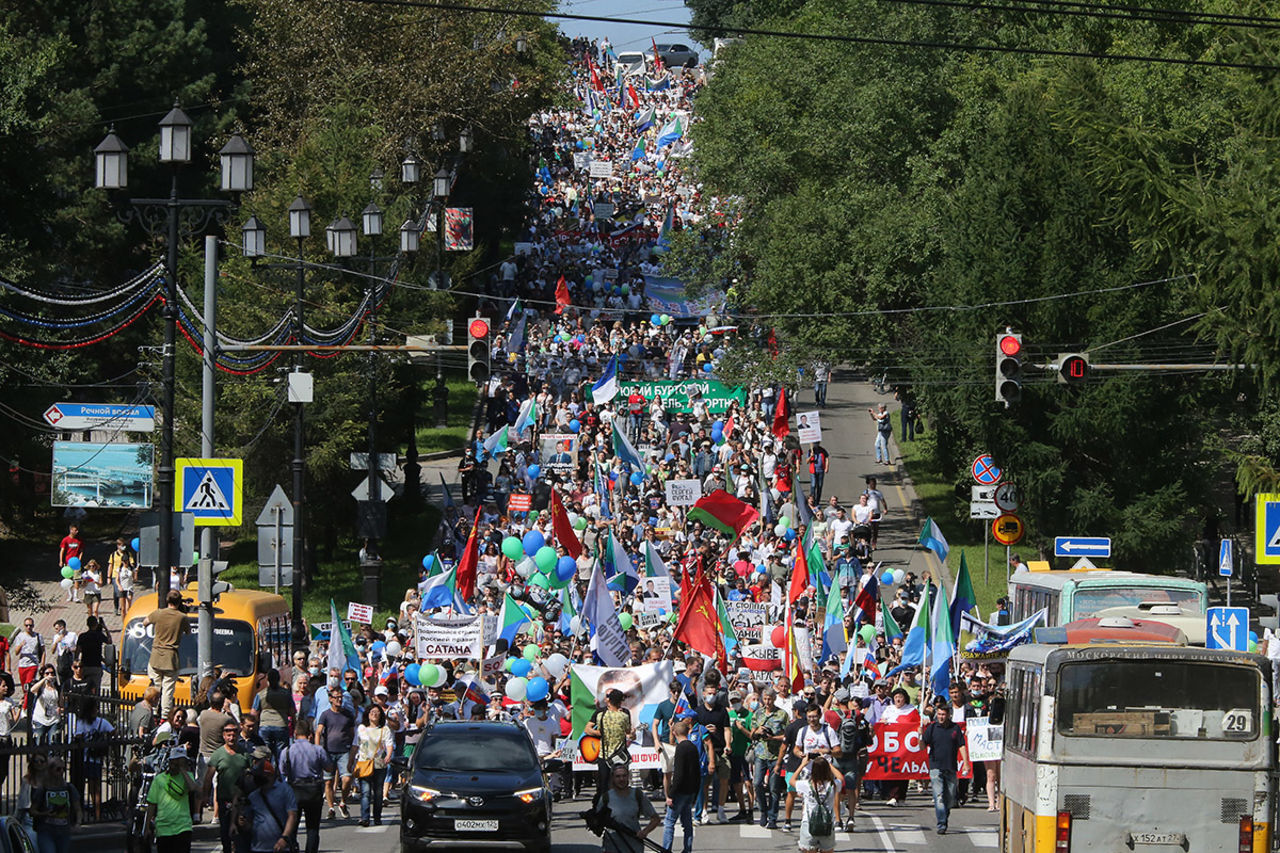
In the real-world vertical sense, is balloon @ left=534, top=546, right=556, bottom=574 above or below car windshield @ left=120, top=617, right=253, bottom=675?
above

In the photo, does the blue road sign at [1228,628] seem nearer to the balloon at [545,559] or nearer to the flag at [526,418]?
the balloon at [545,559]

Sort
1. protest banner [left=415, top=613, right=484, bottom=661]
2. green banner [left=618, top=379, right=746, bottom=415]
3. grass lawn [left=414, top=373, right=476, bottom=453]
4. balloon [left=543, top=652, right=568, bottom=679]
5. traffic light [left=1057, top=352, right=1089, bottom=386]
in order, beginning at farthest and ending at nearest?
grass lawn [left=414, top=373, right=476, bottom=453], green banner [left=618, top=379, right=746, bottom=415], protest banner [left=415, top=613, right=484, bottom=661], balloon [left=543, top=652, right=568, bottom=679], traffic light [left=1057, top=352, right=1089, bottom=386]

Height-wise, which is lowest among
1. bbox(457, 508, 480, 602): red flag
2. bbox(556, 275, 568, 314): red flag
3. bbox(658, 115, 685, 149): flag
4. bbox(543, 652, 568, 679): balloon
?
bbox(543, 652, 568, 679): balloon

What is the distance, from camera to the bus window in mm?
16656

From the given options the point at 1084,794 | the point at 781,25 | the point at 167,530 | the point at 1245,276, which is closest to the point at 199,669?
the point at 167,530

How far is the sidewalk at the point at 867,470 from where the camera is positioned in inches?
1868

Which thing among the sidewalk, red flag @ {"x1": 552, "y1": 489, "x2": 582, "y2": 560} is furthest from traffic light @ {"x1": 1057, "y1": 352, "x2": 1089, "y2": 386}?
the sidewalk

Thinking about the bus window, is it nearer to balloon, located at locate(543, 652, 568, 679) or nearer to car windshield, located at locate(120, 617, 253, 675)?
balloon, located at locate(543, 652, 568, 679)

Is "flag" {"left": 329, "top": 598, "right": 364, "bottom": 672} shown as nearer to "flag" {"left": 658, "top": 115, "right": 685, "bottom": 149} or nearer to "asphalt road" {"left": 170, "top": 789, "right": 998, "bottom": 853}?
"asphalt road" {"left": 170, "top": 789, "right": 998, "bottom": 853}

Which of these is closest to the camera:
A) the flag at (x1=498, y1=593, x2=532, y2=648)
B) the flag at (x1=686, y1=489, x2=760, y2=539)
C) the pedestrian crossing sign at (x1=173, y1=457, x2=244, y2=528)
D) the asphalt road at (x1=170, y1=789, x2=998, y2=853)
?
the asphalt road at (x1=170, y1=789, x2=998, y2=853)

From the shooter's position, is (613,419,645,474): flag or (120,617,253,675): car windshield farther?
(613,419,645,474): flag

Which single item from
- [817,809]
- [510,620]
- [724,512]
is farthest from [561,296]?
[817,809]

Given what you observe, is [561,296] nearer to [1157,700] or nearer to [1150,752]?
[1157,700]

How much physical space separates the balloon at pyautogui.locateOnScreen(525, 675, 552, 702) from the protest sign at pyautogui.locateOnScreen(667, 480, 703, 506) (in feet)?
57.0
